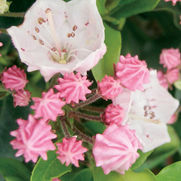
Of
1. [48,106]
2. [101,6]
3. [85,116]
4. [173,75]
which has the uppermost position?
[101,6]

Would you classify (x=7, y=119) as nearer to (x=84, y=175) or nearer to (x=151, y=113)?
(x=84, y=175)

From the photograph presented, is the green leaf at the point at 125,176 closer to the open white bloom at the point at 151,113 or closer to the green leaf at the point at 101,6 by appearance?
the open white bloom at the point at 151,113

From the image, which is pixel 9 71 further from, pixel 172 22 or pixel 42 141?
pixel 172 22

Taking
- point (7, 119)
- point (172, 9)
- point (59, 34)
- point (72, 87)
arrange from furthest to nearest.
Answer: point (172, 9), point (7, 119), point (59, 34), point (72, 87)

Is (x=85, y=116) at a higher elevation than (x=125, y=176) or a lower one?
higher

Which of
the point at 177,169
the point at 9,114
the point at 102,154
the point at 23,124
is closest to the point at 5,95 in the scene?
the point at 9,114

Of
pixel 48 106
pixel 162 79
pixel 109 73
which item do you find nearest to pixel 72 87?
pixel 48 106

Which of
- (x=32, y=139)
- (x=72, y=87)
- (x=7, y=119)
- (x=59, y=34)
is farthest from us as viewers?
(x=7, y=119)
